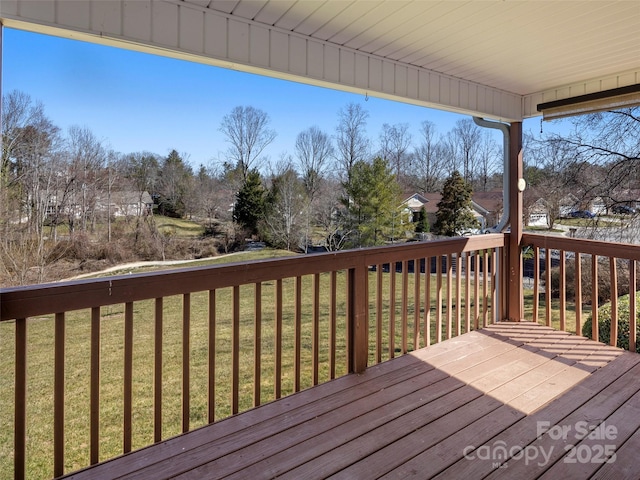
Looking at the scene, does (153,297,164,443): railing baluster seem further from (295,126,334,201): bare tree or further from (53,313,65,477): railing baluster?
(295,126,334,201): bare tree

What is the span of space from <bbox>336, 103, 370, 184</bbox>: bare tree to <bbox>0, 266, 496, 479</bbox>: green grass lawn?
3452mm

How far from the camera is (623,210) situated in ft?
25.0

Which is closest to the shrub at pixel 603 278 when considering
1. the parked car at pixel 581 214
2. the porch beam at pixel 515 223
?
the parked car at pixel 581 214

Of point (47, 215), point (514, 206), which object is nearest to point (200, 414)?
point (514, 206)

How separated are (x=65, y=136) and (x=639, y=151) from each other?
11.5 m

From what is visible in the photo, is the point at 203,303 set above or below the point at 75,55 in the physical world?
below

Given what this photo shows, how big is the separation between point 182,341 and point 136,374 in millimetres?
5048

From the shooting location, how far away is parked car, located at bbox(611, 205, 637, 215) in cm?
752

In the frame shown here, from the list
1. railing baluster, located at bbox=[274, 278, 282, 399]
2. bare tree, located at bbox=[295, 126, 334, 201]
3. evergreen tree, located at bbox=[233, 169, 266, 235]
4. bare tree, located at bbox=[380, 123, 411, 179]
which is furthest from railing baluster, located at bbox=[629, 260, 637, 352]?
bare tree, located at bbox=[295, 126, 334, 201]

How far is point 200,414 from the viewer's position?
4352mm

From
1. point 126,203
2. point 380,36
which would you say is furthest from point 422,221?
point 380,36

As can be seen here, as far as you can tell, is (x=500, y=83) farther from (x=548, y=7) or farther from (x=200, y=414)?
(x=200, y=414)

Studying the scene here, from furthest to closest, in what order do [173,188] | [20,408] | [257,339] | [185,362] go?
[173,188] → [257,339] → [185,362] → [20,408]

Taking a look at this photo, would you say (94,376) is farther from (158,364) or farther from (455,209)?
(455,209)
